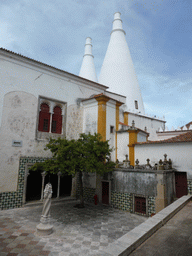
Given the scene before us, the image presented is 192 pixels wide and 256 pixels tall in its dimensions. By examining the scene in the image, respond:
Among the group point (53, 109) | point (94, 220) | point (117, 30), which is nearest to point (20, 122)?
point (53, 109)

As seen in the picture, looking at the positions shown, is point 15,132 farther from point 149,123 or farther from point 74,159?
point 149,123

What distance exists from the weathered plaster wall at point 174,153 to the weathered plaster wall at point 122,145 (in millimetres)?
1292

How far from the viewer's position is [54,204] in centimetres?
1266

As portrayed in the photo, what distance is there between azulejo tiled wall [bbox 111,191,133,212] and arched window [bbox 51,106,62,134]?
20.2 ft

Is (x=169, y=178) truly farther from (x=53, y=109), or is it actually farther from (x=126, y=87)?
(x=126, y=87)

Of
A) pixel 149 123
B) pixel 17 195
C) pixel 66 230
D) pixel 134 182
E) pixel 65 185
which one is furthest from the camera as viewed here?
pixel 149 123

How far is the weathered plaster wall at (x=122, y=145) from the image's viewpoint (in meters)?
14.3

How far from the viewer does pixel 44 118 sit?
13367mm

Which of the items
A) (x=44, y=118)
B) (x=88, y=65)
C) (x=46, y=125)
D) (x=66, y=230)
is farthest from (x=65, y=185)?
(x=88, y=65)

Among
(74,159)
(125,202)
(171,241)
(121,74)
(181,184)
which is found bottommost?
(125,202)

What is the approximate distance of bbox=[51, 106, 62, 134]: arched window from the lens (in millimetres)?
13853

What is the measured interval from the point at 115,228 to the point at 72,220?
2.31 meters

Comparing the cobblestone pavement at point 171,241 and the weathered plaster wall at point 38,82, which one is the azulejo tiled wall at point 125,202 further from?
the weathered plaster wall at point 38,82

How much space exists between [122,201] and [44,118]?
7.94m
